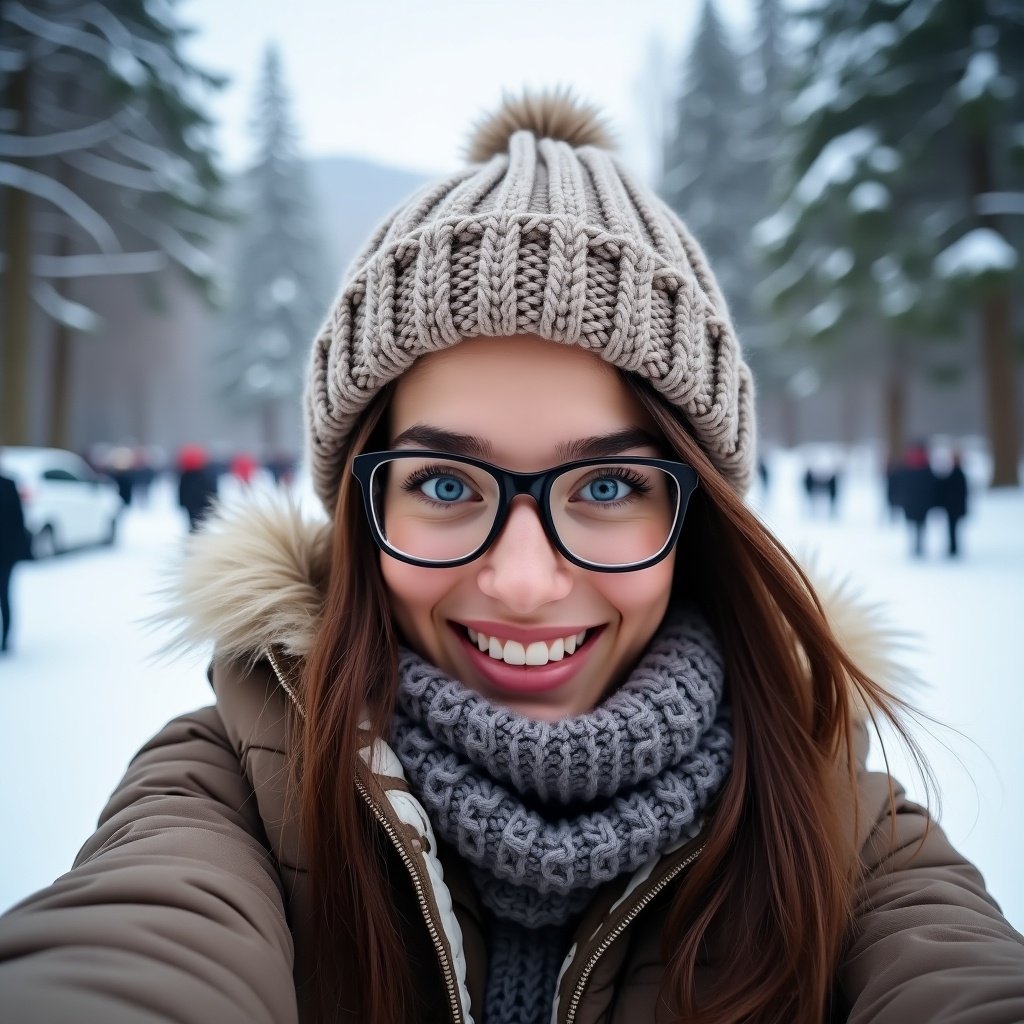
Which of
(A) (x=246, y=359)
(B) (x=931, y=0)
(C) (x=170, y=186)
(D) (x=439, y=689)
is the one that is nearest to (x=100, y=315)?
(C) (x=170, y=186)

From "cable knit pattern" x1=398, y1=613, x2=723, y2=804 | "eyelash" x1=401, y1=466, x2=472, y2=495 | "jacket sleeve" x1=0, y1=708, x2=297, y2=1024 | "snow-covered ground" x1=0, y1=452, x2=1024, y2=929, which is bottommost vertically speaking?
"snow-covered ground" x1=0, y1=452, x2=1024, y2=929

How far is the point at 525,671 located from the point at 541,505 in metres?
0.37

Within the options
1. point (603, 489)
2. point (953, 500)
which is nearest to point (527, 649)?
point (603, 489)

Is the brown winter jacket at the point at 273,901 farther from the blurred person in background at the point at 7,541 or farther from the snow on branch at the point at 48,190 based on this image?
the snow on branch at the point at 48,190

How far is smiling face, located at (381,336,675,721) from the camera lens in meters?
1.36

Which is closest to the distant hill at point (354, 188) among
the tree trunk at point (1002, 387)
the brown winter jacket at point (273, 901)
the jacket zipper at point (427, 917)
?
the tree trunk at point (1002, 387)

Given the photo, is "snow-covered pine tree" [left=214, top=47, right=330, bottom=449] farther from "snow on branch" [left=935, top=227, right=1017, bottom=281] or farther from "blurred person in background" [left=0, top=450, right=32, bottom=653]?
"blurred person in background" [left=0, top=450, right=32, bottom=653]

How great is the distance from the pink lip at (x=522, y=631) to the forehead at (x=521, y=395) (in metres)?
0.37

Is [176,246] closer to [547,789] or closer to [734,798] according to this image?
[547,789]

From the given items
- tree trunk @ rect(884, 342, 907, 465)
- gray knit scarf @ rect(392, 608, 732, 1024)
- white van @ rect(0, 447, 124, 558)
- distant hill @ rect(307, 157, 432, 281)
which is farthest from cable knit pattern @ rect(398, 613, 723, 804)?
distant hill @ rect(307, 157, 432, 281)

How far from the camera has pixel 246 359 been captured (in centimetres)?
2781

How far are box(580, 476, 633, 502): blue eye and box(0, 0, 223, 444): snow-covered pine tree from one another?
12.9m

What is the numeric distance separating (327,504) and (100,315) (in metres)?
21.0

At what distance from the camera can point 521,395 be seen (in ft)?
4.49
